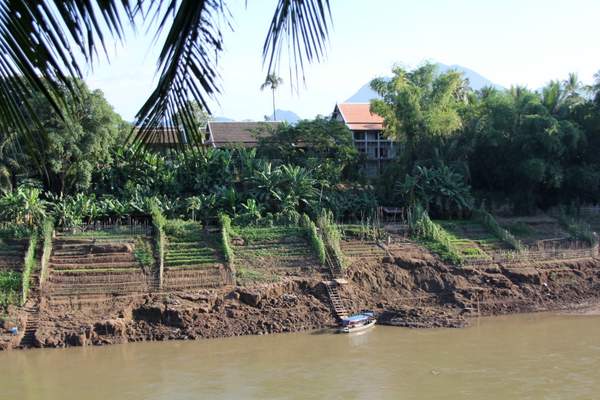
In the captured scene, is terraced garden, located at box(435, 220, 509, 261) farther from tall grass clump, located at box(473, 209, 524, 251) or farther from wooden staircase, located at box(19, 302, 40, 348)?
wooden staircase, located at box(19, 302, 40, 348)

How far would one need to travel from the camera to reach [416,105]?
862 inches

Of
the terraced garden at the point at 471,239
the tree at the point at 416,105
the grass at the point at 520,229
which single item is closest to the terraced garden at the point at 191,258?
the terraced garden at the point at 471,239

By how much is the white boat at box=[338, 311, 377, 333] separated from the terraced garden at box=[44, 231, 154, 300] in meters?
4.68

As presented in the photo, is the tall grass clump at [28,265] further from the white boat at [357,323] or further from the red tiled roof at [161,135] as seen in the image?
the red tiled roof at [161,135]

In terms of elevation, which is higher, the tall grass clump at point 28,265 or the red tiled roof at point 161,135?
the red tiled roof at point 161,135

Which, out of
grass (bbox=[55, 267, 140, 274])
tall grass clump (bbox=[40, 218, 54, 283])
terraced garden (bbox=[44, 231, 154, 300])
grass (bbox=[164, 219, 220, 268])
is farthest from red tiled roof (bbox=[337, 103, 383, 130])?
tall grass clump (bbox=[40, 218, 54, 283])

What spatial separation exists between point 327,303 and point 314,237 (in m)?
2.42

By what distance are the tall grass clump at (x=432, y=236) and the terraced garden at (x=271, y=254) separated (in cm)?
327

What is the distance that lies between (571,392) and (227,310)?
7.68 meters

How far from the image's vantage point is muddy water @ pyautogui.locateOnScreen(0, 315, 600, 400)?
1154 centimetres

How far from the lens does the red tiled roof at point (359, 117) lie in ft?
87.9

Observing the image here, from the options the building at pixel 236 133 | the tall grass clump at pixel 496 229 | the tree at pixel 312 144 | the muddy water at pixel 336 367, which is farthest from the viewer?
the building at pixel 236 133

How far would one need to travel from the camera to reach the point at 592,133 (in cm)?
2255

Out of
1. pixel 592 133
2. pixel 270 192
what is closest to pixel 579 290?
pixel 592 133
